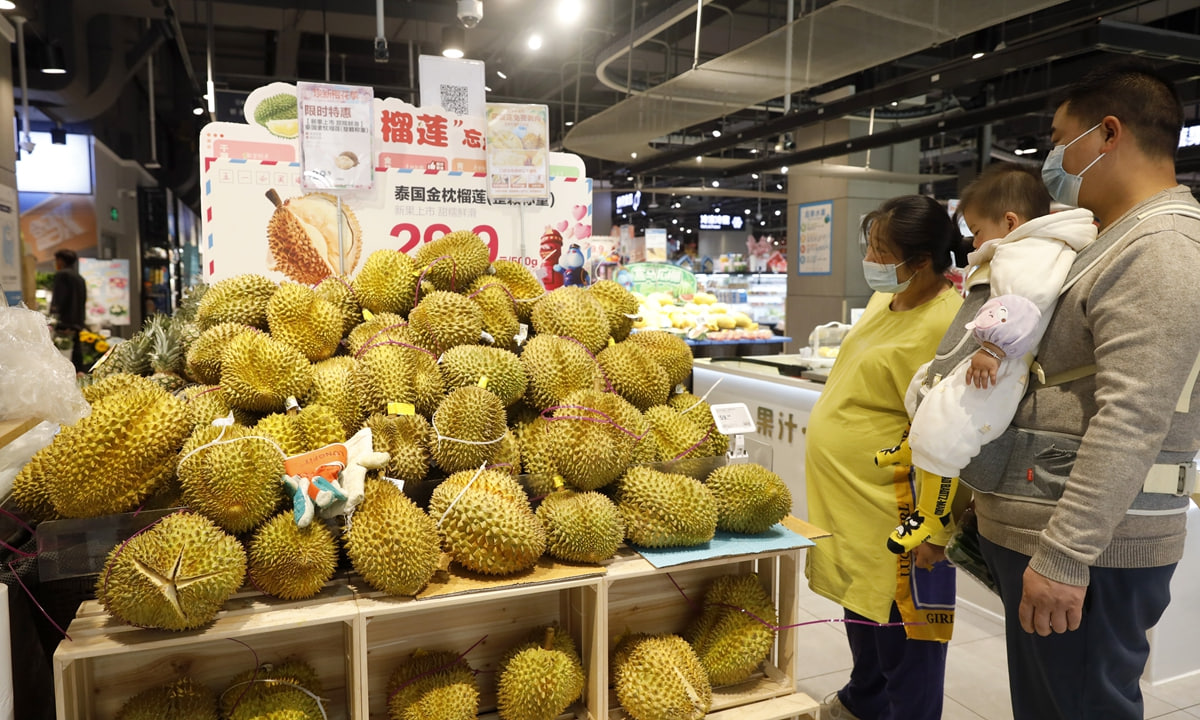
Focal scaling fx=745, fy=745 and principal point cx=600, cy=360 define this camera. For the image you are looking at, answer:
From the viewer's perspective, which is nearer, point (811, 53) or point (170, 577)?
point (170, 577)

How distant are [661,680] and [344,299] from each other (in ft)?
3.96

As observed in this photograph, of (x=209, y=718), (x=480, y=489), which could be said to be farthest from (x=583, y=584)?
(x=209, y=718)

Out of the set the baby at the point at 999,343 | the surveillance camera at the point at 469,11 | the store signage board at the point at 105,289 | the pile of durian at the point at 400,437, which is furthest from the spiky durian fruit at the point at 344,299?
the store signage board at the point at 105,289

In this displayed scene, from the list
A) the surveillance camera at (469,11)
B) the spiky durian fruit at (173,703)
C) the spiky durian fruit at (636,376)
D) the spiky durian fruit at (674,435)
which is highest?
the surveillance camera at (469,11)

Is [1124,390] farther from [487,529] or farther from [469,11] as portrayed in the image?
[469,11]

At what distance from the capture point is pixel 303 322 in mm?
1766

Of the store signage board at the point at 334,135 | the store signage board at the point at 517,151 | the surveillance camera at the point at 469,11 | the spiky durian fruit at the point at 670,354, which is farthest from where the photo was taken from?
the surveillance camera at the point at 469,11

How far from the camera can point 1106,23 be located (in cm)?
436

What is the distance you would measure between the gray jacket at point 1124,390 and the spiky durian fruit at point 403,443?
1.21 metres

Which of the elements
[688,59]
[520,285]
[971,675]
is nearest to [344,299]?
[520,285]

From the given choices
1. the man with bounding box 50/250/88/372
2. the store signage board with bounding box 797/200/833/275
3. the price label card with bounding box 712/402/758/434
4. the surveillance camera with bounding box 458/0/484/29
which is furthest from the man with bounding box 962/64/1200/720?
the man with bounding box 50/250/88/372

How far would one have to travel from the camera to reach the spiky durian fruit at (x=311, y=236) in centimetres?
266

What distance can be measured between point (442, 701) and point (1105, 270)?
1.48 metres

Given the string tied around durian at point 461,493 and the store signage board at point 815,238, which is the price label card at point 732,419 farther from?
the store signage board at point 815,238
